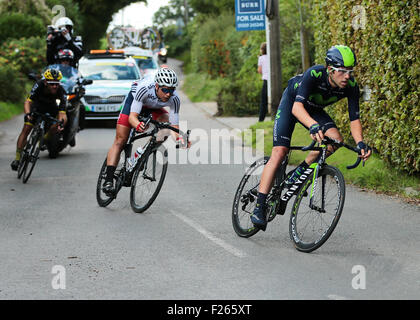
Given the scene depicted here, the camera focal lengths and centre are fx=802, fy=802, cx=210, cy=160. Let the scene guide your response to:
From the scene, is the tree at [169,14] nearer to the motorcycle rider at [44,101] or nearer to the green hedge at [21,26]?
the green hedge at [21,26]

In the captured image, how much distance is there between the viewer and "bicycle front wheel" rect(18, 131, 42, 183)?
12.0m

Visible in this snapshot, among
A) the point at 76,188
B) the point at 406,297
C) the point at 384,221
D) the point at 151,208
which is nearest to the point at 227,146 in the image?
the point at 76,188

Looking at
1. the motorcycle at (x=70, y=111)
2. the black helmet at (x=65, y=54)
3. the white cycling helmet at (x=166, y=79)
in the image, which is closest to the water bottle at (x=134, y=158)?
the white cycling helmet at (x=166, y=79)

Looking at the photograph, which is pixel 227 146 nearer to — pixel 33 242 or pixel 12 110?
pixel 33 242

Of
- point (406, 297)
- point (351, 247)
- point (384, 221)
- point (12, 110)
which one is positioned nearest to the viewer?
point (406, 297)

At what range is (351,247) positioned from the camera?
754cm

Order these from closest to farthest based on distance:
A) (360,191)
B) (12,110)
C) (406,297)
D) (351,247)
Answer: (406,297), (351,247), (360,191), (12,110)

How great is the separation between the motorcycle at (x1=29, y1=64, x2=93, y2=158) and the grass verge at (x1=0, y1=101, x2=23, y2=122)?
7708mm

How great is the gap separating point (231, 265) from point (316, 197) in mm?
1037

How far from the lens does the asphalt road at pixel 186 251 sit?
239 inches

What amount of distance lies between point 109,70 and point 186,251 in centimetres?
1585

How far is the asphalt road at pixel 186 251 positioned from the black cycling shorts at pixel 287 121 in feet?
3.30

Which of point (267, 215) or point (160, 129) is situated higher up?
point (160, 129)

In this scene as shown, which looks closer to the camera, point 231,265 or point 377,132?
point 231,265
